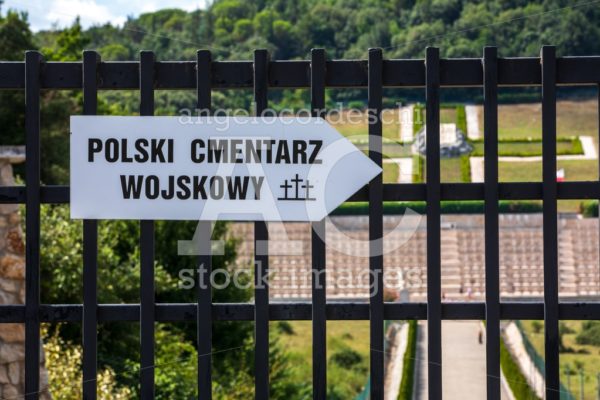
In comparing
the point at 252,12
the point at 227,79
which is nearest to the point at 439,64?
the point at 227,79

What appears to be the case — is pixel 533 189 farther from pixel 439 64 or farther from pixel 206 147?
pixel 206 147

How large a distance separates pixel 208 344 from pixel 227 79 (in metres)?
0.95

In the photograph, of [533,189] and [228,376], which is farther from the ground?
[533,189]

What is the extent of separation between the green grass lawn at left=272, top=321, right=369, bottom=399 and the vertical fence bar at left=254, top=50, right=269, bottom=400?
12.9 meters

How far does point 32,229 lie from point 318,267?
41.0 inches

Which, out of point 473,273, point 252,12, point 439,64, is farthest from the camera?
point 252,12

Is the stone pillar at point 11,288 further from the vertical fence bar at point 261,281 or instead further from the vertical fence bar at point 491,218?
the vertical fence bar at point 491,218

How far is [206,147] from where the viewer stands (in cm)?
319

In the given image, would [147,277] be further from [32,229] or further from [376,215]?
[376,215]

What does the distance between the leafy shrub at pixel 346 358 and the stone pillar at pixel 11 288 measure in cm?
1685

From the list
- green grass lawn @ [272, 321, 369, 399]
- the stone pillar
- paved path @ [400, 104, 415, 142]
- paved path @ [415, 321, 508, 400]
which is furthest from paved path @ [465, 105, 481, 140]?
the stone pillar

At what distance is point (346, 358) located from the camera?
71.8ft

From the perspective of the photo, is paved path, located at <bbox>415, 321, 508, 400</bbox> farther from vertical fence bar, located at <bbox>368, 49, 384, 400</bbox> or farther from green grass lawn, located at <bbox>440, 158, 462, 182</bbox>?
green grass lawn, located at <bbox>440, 158, 462, 182</bbox>

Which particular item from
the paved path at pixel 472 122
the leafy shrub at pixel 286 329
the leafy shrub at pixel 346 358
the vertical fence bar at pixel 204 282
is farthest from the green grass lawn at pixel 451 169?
the vertical fence bar at pixel 204 282
